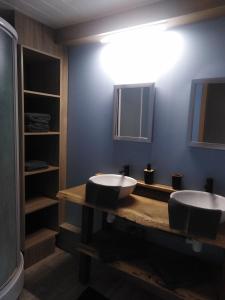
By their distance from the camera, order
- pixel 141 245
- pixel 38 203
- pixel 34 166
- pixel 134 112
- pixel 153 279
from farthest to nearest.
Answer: pixel 38 203 → pixel 34 166 → pixel 134 112 → pixel 141 245 → pixel 153 279

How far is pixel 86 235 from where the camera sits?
6.17ft

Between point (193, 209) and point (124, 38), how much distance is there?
147cm

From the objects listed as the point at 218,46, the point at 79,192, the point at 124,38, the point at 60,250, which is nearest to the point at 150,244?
the point at 79,192

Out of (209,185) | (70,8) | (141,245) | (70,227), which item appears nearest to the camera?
Answer: (209,185)

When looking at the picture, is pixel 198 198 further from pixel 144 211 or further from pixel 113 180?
pixel 113 180

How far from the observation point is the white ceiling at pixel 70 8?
166 cm

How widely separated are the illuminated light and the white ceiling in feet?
0.64

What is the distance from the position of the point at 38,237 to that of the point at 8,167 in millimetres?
1060

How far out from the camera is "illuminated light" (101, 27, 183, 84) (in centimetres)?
175

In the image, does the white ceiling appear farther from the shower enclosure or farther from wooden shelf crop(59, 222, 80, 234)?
wooden shelf crop(59, 222, 80, 234)

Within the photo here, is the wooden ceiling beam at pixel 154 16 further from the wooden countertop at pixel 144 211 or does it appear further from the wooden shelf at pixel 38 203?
the wooden shelf at pixel 38 203

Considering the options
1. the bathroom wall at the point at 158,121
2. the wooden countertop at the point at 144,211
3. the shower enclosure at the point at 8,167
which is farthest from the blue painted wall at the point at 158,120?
the shower enclosure at the point at 8,167

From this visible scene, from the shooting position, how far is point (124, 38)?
1.93 m

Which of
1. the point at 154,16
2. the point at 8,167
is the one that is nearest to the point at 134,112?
the point at 154,16
